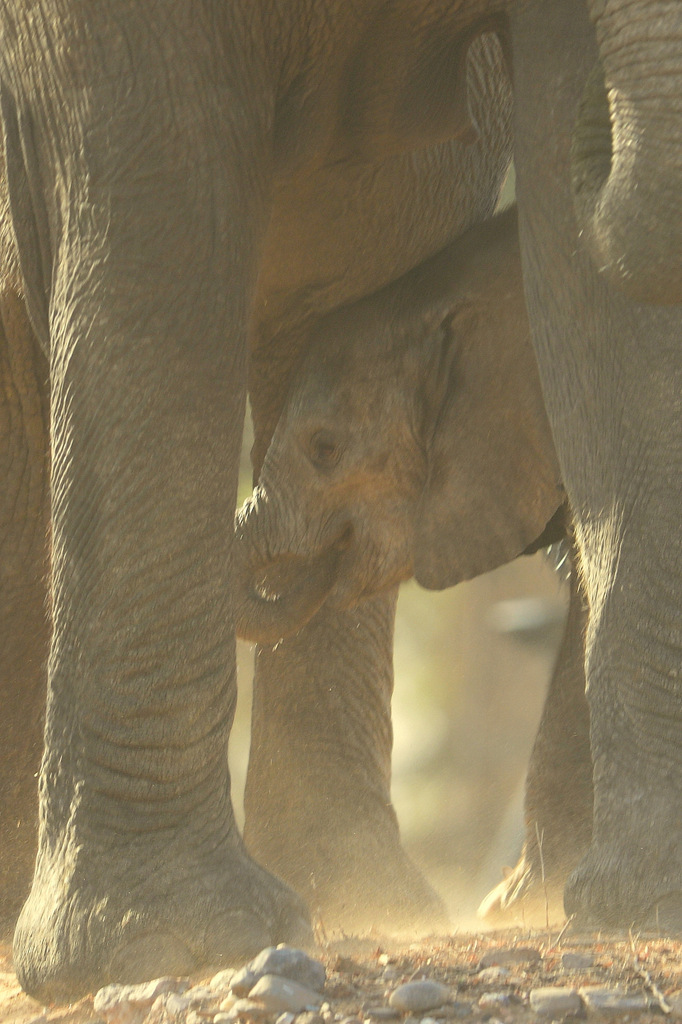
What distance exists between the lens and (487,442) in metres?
3.13

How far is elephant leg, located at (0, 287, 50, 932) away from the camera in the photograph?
10.7 feet

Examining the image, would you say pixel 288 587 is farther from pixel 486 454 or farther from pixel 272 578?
pixel 486 454

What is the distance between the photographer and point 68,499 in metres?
2.48

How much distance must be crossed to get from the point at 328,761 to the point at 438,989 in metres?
1.69

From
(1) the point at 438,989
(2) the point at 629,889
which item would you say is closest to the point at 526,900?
(2) the point at 629,889

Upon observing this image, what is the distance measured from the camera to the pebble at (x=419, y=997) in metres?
1.80

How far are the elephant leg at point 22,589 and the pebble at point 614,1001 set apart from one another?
1653 millimetres

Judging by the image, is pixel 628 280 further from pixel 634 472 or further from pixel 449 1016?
pixel 449 1016

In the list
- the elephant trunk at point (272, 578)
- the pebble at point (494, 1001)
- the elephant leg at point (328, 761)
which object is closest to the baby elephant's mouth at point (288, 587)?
the elephant trunk at point (272, 578)

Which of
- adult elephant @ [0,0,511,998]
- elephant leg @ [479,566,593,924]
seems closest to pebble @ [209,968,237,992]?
adult elephant @ [0,0,511,998]

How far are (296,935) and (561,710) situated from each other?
955mm

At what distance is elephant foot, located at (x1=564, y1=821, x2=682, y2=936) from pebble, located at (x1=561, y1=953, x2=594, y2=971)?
9.1 inches

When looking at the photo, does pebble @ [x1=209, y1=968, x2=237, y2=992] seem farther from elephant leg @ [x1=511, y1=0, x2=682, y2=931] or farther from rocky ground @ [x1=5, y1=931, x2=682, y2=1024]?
Answer: elephant leg @ [x1=511, y1=0, x2=682, y2=931]

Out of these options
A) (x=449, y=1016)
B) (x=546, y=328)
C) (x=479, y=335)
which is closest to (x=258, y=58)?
(x=546, y=328)
